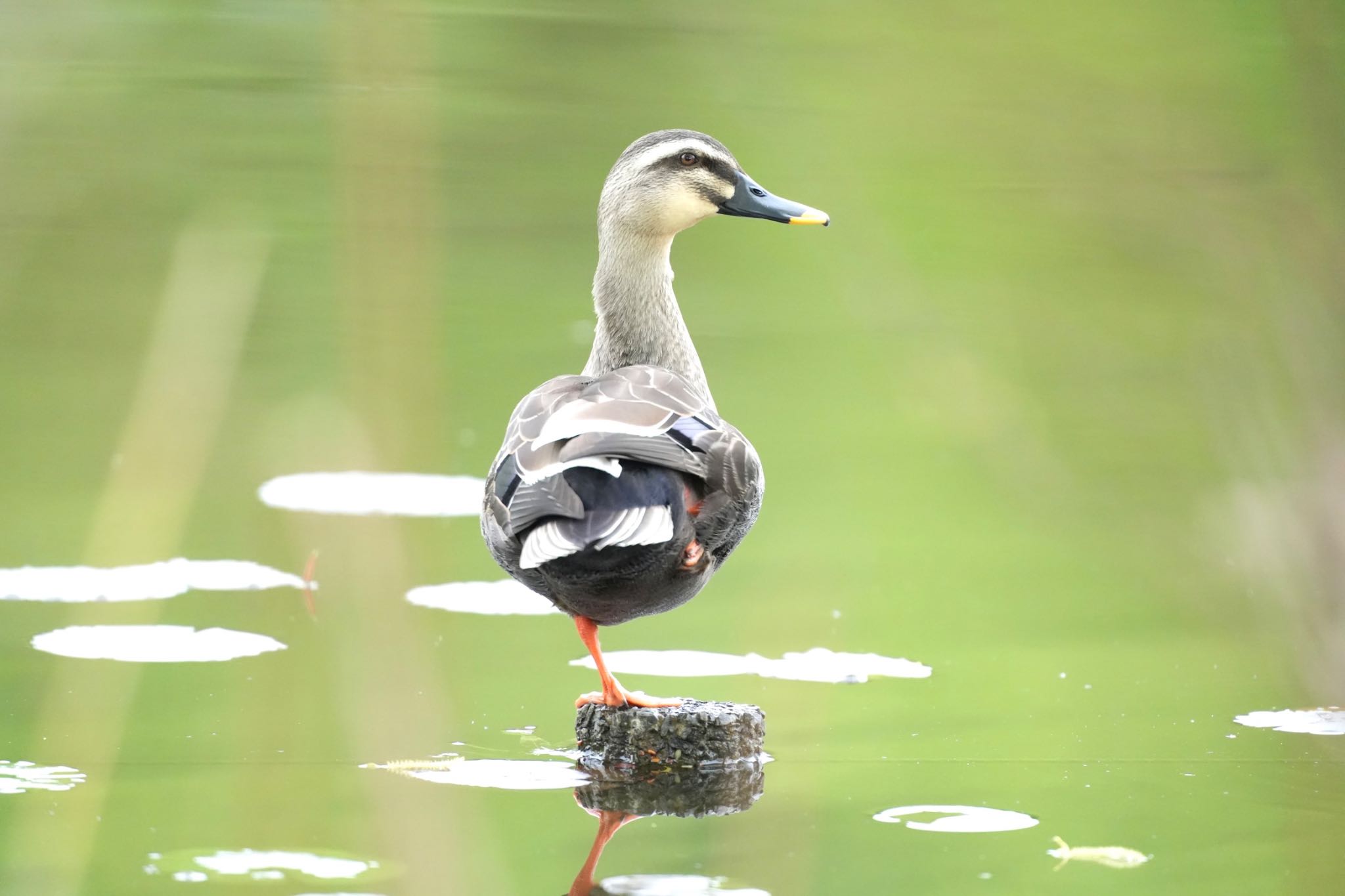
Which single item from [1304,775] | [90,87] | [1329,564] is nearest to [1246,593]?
[1329,564]

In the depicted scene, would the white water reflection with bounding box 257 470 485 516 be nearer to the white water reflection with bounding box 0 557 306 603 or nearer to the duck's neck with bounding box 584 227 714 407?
the white water reflection with bounding box 0 557 306 603

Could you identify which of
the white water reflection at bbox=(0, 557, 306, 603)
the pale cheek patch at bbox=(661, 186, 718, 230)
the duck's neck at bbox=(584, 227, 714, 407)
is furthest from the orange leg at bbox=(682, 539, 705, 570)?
the white water reflection at bbox=(0, 557, 306, 603)

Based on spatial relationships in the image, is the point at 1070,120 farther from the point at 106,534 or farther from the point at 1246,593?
the point at 106,534

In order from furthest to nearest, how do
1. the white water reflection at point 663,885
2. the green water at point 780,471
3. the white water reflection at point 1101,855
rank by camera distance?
1. the white water reflection at point 1101,855
2. the white water reflection at point 663,885
3. the green water at point 780,471

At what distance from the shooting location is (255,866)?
4.79 feet

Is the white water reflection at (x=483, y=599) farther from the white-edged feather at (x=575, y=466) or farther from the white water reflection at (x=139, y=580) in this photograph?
the white-edged feather at (x=575, y=466)

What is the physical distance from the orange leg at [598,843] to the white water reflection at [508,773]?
0.12 meters

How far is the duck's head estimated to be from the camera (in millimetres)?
2537

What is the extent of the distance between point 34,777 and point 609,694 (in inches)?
30.9

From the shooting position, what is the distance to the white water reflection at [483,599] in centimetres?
284

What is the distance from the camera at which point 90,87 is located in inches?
94.0

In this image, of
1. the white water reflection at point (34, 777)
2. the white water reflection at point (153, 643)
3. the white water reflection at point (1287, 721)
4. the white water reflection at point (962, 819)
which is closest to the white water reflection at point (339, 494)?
the white water reflection at point (153, 643)

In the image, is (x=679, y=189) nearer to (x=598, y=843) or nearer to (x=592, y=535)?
(x=592, y=535)

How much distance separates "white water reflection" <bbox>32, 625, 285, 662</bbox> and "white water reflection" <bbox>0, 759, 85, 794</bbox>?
491 mm
